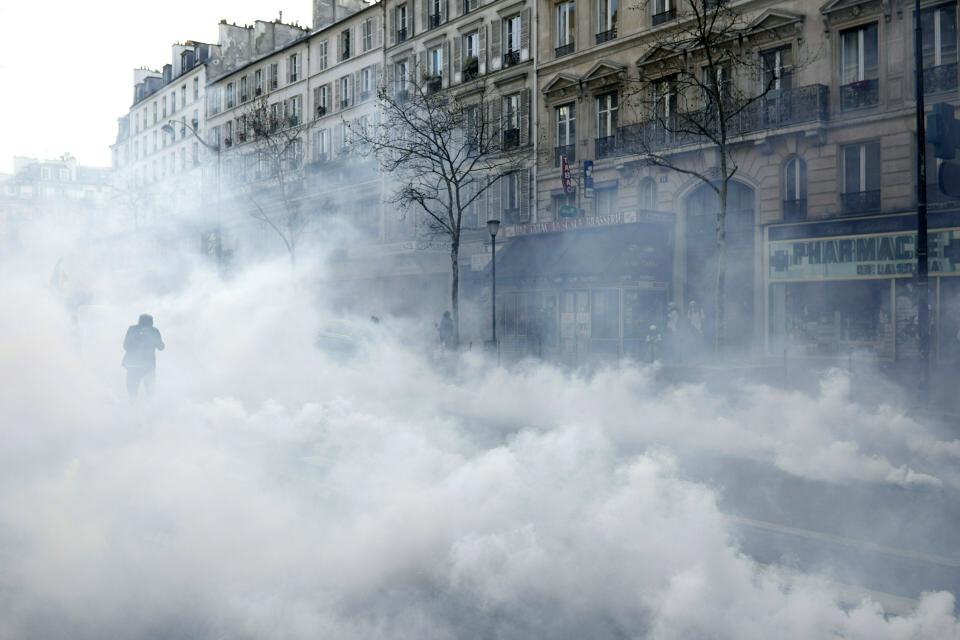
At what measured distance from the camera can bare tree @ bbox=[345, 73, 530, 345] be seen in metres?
21.6

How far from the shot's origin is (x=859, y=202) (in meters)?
18.0

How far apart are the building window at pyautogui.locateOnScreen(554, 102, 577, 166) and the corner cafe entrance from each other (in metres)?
7.10

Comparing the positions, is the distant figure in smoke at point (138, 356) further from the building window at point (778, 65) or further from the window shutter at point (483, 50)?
the window shutter at point (483, 50)

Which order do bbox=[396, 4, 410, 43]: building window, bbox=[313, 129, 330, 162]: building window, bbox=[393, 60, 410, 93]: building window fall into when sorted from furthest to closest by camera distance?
bbox=[313, 129, 330, 162]: building window → bbox=[396, 4, 410, 43]: building window → bbox=[393, 60, 410, 93]: building window

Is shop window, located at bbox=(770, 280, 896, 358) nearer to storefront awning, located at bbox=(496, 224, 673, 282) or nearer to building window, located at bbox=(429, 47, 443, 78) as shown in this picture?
A: storefront awning, located at bbox=(496, 224, 673, 282)

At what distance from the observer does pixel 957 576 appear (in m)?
4.50

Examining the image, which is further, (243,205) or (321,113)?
(321,113)

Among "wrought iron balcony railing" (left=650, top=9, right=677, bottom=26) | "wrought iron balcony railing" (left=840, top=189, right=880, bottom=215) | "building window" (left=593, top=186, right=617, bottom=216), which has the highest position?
"wrought iron balcony railing" (left=650, top=9, right=677, bottom=26)

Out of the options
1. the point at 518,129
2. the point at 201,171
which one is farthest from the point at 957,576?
the point at 201,171

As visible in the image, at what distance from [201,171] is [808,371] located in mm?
31230

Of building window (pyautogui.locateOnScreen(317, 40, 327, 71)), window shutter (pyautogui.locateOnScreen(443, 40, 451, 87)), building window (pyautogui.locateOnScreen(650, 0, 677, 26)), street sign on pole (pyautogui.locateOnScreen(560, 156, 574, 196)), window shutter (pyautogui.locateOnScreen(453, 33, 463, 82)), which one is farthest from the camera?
building window (pyautogui.locateOnScreen(317, 40, 327, 71))

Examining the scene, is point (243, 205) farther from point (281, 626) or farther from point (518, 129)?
point (281, 626)

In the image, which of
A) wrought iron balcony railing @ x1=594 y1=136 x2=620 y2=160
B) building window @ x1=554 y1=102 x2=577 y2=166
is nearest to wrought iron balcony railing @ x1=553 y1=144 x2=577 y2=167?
building window @ x1=554 y1=102 x2=577 y2=166

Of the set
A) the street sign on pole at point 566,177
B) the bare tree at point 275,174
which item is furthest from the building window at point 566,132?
the bare tree at point 275,174
